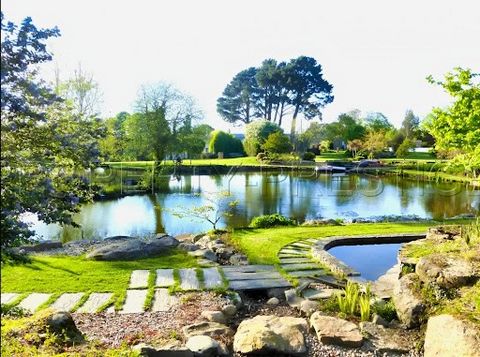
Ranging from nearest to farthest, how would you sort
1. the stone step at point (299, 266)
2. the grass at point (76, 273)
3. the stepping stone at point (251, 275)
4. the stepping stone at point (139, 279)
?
the grass at point (76, 273)
the stepping stone at point (139, 279)
the stepping stone at point (251, 275)
the stone step at point (299, 266)

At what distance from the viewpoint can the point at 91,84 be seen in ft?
86.5

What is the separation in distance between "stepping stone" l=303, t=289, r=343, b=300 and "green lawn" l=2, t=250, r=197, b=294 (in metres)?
2.12

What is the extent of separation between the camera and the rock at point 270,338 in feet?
13.1

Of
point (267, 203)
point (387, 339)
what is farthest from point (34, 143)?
point (267, 203)

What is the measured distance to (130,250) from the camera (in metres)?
7.71

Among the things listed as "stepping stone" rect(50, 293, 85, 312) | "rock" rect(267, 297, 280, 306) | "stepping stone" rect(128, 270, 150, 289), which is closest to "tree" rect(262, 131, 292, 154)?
"stepping stone" rect(128, 270, 150, 289)

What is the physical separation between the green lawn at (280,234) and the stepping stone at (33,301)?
3360 mm

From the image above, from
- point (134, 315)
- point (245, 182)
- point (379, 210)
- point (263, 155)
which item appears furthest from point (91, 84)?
point (134, 315)

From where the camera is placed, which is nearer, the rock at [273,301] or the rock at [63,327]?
the rock at [63,327]

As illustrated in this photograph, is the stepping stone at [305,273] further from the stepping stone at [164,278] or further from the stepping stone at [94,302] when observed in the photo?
the stepping stone at [94,302]

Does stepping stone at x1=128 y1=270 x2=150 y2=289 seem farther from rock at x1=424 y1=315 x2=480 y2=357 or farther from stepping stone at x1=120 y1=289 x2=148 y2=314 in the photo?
rock at x1=424 y1=315 x2=480 y2=357

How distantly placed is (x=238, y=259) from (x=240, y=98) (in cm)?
4682

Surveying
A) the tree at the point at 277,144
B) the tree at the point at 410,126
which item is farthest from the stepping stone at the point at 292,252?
the tree at the point at 410,126

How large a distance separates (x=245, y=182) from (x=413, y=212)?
11.3 metres
